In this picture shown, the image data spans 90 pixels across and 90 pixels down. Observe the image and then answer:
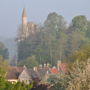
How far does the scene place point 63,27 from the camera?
113375 mm

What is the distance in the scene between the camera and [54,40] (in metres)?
104

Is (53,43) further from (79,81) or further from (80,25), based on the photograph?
(79,81)

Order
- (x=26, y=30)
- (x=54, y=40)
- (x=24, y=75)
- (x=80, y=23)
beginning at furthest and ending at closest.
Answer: (x=26, y=30) → (x=80, y=23) → (x=54, y=40) → (x=24, y=75)

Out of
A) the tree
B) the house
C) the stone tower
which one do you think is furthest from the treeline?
the house

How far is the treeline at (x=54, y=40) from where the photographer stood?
9625 cm

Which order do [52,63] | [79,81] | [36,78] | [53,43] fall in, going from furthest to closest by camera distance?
[53,43] < [52,63] < [36,78] < [79,81]

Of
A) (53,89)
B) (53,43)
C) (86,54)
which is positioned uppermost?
(53,43)

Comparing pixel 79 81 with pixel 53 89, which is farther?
pixel 53 89

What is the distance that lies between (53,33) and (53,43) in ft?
25.1

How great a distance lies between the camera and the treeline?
9625 centimetres

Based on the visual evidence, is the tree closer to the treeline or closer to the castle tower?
the treeline

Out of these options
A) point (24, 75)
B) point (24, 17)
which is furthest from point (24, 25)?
point (24, 75)

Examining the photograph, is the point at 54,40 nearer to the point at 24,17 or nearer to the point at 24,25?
the point at 24,25

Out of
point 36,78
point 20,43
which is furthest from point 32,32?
point 36,78
